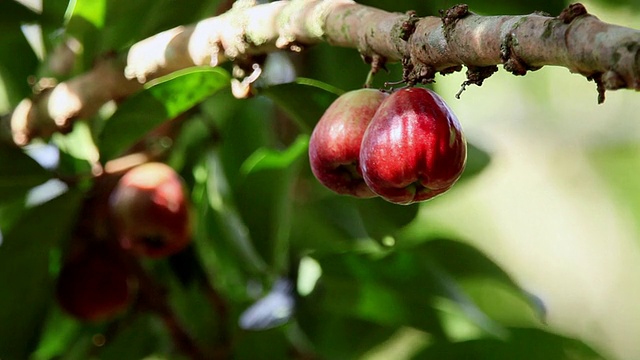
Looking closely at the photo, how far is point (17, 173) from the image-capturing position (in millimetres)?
1100

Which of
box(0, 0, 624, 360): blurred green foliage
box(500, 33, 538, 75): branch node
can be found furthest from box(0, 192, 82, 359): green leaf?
box(500, 33, 538, 75): branch node

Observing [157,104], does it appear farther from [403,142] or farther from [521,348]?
[521,348]

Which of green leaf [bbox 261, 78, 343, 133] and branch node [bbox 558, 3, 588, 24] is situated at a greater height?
branch node [bbox 558, 3, 588, 24]

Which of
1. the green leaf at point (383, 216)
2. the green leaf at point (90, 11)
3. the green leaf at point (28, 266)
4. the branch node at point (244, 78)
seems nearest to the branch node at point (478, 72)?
the branch node at point (244, 78)

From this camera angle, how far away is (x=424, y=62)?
58cm

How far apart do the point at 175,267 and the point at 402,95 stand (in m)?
0.77

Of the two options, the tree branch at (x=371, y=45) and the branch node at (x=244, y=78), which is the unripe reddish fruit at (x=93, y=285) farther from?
the branch node at (x=244, y=78)

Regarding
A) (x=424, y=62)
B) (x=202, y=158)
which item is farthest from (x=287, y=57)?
(x=424, y=62)

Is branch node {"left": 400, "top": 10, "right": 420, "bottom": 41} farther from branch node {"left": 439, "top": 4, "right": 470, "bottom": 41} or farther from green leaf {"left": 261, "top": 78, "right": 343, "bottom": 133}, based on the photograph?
green leaf {"left": 261, "top": 78, "right": 343, "bottom": 133}

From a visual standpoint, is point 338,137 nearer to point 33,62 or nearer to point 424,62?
point 424,62

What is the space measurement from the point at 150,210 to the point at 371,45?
1.97ft

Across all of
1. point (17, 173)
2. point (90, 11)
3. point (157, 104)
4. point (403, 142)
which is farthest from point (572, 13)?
point (17, 173)

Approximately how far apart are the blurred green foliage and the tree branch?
4cm

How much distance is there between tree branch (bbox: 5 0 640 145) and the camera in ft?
1.47
